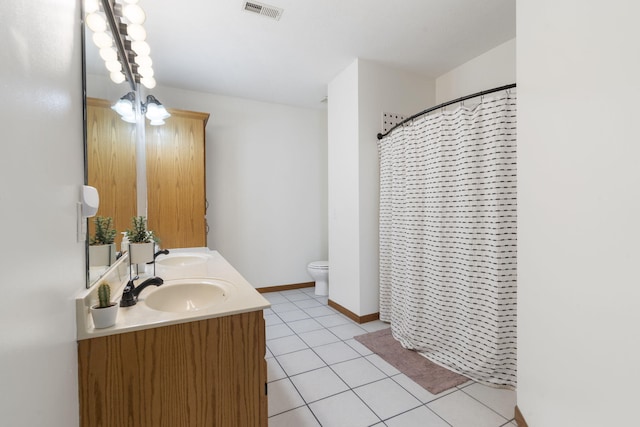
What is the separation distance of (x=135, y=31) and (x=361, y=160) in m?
2.04

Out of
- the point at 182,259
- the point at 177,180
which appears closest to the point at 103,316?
the point at 182,259

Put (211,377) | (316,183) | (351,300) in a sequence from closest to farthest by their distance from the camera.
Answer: (211,377), (351,300), (316,183)

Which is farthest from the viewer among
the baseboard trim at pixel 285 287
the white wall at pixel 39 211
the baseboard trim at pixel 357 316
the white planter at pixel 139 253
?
the baseboard trim at pixel 285 287

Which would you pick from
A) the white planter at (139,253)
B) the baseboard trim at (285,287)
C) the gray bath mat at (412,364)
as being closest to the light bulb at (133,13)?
the white planter at (139,253)

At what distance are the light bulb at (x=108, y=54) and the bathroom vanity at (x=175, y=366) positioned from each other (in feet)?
3.54

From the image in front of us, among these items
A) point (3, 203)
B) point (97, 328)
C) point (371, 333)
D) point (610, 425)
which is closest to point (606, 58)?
point (610, 425)

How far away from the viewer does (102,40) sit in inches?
50.4

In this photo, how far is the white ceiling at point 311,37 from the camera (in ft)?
6.91

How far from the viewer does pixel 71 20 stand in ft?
3.03

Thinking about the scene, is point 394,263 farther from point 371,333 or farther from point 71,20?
point 71,20

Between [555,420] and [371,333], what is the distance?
158 centimetres

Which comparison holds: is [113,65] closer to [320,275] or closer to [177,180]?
[177,180]

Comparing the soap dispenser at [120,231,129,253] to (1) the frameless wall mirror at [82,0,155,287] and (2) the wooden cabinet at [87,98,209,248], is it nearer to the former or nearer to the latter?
(1) the frameless wall mirror at [82,0,155,287]

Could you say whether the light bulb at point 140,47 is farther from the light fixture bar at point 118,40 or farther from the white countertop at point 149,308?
the white countertop at point 149,308
